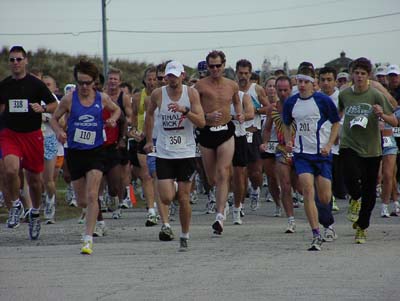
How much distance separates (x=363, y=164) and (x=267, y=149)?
355 cm

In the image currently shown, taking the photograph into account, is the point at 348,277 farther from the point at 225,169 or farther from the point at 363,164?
the point at 225,169

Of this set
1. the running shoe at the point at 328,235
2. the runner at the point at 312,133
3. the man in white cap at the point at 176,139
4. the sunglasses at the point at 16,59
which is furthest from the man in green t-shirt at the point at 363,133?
the sunglasses at the point at 16,59

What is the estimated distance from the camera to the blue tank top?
1307 centimetres

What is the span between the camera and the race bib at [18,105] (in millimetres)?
14664

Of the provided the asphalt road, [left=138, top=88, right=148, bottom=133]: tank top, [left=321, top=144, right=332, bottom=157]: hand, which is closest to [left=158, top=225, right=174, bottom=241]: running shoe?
the asphalt road

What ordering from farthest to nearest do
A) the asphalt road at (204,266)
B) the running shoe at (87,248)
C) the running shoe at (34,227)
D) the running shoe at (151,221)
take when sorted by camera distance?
the running shoe at (151,221) → the running shoe at (34,227) → the running shoe at (87,248) → the asphalt road at (204,266)

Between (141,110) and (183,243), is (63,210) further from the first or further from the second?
(183,243)

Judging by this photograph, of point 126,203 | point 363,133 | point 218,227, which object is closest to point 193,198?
point 126,203

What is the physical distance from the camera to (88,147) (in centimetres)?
1302

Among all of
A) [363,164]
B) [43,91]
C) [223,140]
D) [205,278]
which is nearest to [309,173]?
[363,164]

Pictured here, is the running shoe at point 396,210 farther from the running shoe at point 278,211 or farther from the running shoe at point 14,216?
the running shoe at point 14,216

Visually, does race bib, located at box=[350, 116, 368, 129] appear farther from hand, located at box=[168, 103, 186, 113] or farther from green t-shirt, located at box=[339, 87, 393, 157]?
hand, located at box=[168, 103, 186, 113]

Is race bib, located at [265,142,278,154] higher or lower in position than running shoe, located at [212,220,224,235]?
higher

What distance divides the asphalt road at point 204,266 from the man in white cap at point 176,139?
66 cm
